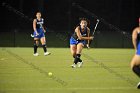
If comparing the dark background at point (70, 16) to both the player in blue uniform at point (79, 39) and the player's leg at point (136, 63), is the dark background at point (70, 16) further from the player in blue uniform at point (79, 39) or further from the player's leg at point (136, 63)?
the player's leg at point (136, 63)

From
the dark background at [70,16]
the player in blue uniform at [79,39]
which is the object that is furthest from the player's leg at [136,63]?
the dark background at [70,16]

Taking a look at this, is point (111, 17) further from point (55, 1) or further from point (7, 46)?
point (7, 46)

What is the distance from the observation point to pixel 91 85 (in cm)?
1041

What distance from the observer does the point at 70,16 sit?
91.0 feet

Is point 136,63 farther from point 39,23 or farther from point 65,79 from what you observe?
point 39,23

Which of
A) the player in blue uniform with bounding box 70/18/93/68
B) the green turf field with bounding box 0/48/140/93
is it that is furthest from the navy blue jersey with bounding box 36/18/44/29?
the player in blue uniform with bounding box 70/18/93/68

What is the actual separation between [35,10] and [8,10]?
5.48ft

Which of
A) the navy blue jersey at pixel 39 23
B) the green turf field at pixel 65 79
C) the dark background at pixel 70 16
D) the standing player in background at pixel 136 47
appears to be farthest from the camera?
the dark background at pixel 70 16

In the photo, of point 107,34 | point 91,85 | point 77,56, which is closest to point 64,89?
point 91,85

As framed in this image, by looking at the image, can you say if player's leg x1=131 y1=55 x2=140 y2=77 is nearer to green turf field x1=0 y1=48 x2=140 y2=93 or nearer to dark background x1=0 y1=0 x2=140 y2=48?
green turf field x1=0 y1=48 x2=140 y2=93

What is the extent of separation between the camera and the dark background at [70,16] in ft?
87.5

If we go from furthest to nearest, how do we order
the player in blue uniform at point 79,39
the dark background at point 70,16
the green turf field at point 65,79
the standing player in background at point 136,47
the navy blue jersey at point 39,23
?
the dark background at point 70,16
the navy blue jersey at point 39,23
the player in blue uniform at point 79,39
the green turf field at point 65,79
the standing player in background at point 136,47

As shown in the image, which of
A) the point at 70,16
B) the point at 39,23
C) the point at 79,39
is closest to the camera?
the point at 79,39

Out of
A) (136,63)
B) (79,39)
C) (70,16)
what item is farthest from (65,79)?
(70,16)
